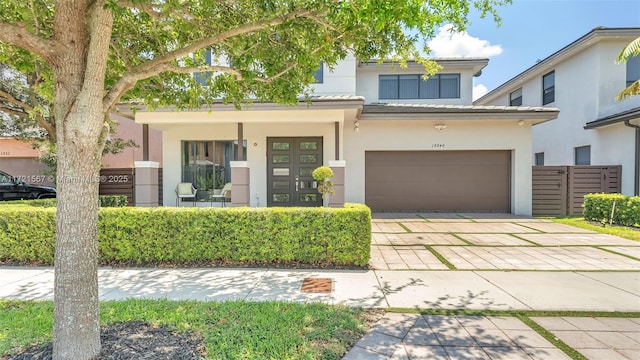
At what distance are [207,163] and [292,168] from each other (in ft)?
10.6

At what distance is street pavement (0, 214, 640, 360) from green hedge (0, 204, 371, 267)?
11.5 inches

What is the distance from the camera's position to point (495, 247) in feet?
22.0

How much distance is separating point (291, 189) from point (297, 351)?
8596 millimetres

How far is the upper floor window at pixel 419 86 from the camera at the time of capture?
15.0 metres

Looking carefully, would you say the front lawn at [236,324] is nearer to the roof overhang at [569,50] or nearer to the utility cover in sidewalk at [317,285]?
the utility cover in sidewalk at [317,285]

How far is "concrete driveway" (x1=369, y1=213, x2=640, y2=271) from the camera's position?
17.9ft

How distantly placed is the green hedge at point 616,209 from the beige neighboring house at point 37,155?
61.0ft

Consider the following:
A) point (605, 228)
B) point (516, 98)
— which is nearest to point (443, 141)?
point (605, 228)

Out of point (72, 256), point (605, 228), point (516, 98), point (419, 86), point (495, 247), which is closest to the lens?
point (72, 256)

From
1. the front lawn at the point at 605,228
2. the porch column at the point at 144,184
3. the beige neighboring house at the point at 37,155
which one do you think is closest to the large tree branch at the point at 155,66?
the porch column at the point at 144,184

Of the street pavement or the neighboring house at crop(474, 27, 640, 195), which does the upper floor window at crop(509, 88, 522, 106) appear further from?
the street pavement

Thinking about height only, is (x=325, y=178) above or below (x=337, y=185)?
above

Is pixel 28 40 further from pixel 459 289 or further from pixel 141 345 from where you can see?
pixel 459 289

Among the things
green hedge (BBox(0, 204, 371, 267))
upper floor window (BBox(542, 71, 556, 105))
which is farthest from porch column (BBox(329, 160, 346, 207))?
upper floor window (BBox(542, 71, 556, 105))
